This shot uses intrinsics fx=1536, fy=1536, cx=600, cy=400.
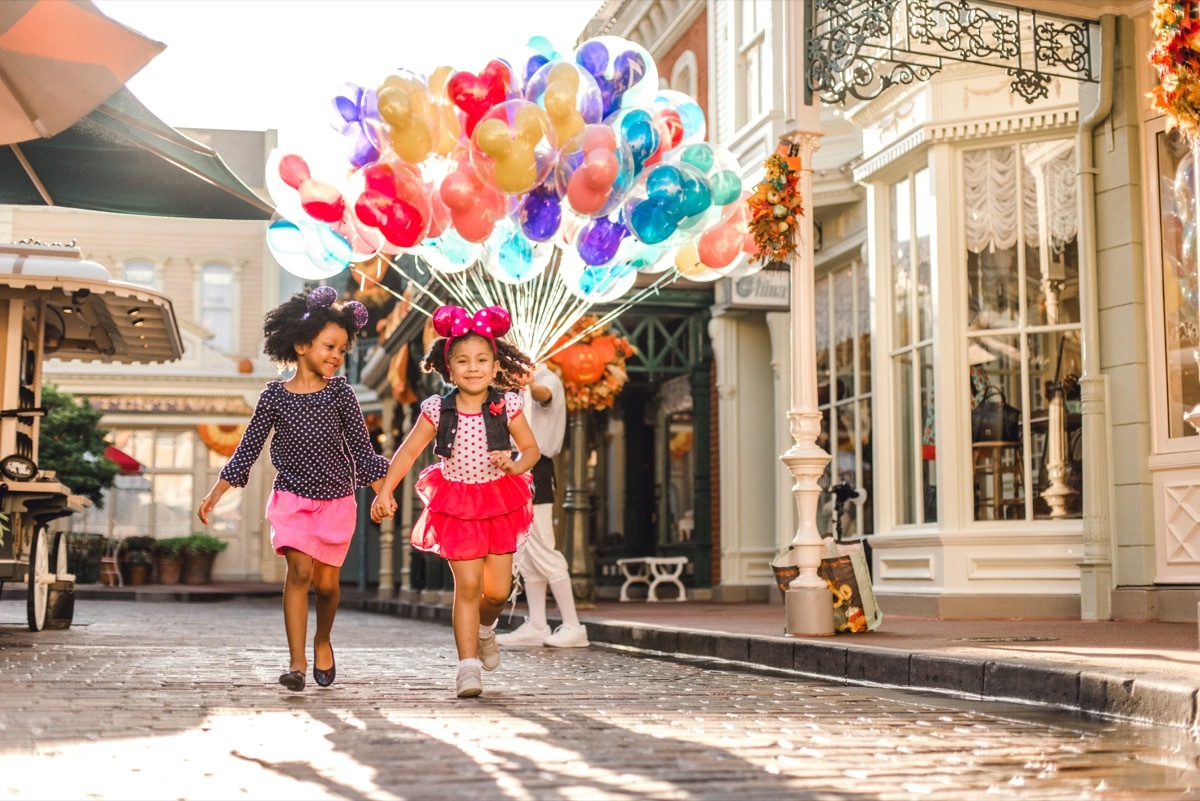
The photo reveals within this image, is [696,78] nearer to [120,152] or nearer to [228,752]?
[120,152]

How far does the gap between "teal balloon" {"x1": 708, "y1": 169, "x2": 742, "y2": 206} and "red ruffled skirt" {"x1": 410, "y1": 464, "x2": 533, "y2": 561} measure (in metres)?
4.45

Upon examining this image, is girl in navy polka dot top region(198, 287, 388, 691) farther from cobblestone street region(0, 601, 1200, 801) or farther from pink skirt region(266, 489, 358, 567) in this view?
cobblestone street region(0, 601, 1200, 801)

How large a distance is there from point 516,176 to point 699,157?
1.48 m

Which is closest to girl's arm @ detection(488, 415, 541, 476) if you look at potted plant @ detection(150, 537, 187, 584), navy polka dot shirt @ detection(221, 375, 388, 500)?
navy polka dot shirt @ detection(221, 375, 388, 500)

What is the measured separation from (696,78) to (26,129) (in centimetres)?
1366

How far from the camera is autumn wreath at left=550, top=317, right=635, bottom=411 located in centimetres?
1504

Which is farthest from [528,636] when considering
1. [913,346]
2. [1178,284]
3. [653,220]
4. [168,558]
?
[168,558]

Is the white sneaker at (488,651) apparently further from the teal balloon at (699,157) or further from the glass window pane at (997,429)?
the glass window pane at (997,429)

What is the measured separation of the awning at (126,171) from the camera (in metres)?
7.95

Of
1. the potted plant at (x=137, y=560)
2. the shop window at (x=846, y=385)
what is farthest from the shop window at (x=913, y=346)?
the potted plant at (x=137, y=560)

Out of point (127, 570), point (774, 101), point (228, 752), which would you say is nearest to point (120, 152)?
point (228, 752)

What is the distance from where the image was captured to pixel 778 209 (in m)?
9.73

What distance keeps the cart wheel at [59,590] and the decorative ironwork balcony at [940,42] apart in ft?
22.8

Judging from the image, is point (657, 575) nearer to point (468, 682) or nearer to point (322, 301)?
point (322, 301)
